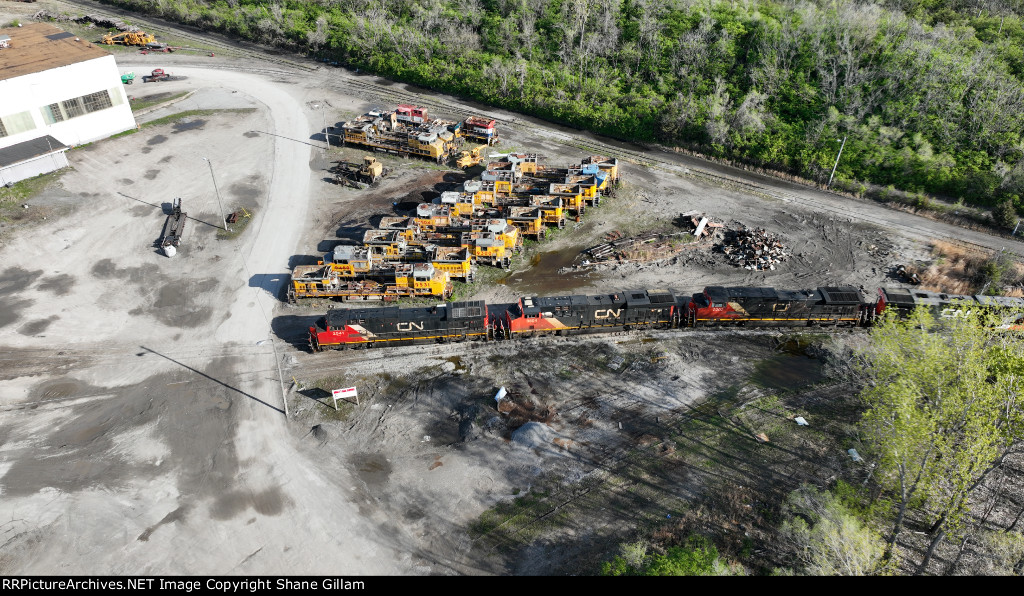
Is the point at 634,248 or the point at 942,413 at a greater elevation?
the point at 942,413

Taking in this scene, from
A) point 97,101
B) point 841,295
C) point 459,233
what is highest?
point 97,101

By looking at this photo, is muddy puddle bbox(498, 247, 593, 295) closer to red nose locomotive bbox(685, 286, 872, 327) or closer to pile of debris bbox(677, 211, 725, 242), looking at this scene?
red nose locomotive bbox(685, 286, 872, 327)

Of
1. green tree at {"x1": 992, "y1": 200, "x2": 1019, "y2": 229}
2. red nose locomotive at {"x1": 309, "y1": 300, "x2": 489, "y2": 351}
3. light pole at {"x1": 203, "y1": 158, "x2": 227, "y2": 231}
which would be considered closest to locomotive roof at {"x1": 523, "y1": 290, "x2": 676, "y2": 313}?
red nose locomotive at {"x1": 309, "y1": 300, "x2": 489, "y2": 351}

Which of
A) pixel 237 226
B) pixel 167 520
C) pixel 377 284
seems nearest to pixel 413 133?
pixel 237 226

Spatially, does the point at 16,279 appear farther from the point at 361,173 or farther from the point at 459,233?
the point at 459,233

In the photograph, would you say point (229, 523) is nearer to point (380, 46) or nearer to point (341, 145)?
point (341, 145)
